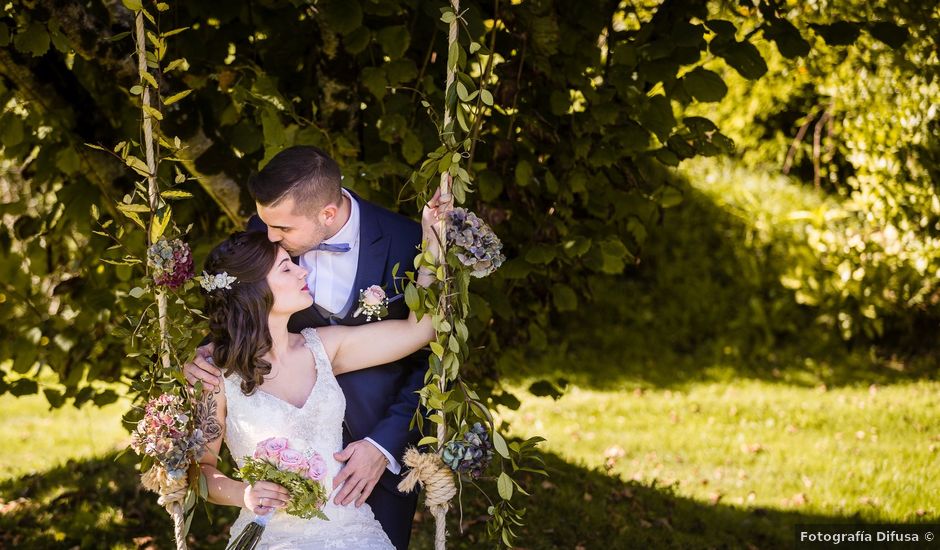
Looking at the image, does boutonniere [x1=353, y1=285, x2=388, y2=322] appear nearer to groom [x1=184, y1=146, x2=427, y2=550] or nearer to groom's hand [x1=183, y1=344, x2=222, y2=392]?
groom [x1=184, y1=146, x2=427, y2=550]

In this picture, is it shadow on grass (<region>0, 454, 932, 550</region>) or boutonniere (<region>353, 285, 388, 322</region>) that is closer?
boutonniere (<region>353, 285, 388, 322</region>)

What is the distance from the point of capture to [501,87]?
11.7 feet

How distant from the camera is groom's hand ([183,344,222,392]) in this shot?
2.43 m

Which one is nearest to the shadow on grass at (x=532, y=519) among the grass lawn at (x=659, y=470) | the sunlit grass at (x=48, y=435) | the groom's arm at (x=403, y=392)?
the grass lawn at (x=659, y=470)

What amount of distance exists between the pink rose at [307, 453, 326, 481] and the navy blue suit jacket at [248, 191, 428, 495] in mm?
211

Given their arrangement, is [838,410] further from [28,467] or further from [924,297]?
[28,467]

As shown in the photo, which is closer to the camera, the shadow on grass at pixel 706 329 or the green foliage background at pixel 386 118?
the green foliage background at pixel 386 118

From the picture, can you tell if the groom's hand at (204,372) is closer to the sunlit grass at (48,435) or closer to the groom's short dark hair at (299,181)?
the groom's short dark hair at (299,181)

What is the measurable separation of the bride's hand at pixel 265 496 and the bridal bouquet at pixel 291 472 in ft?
0.04

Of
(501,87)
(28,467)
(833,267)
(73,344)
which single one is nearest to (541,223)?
(501,87)

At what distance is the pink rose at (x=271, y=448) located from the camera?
2.29m

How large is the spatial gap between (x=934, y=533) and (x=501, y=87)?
279cm

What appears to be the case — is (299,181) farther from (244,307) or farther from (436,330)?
(436,330)

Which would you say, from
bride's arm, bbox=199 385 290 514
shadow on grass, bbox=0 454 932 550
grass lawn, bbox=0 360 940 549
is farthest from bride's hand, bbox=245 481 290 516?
shadow on grass, bbox=0 454 932 550
